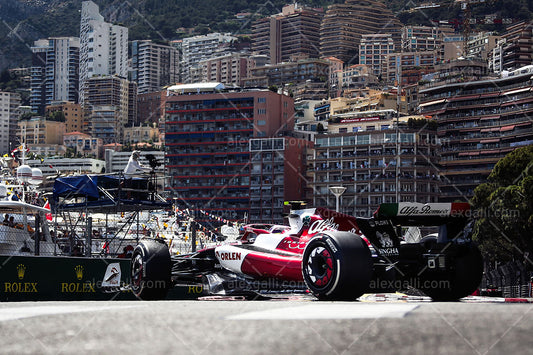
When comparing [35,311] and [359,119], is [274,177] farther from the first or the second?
[35,311]

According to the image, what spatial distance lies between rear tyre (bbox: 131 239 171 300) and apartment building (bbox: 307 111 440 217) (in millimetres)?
98595

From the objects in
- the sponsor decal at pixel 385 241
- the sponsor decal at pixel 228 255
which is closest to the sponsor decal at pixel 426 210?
the sponsor decal at pixel 385 241

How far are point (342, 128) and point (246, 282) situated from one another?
12532 centimetres

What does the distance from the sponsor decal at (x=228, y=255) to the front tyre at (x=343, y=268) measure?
2.63 metres

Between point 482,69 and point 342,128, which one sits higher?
point 482,69

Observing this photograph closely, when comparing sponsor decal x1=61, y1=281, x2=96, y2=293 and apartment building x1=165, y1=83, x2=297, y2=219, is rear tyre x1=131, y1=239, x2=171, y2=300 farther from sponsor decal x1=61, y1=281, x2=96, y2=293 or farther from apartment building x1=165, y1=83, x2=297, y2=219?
apartment building x1=165, y1=83, x2=297, y2=219

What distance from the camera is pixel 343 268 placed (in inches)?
225

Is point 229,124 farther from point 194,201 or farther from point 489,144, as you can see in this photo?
point 489,144

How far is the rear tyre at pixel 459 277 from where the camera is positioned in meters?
7.18

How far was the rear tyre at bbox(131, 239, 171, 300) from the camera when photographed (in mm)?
7770

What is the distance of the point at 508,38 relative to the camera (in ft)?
633

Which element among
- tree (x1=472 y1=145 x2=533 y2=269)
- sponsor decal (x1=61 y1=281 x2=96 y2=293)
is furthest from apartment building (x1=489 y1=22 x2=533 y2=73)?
sponsor decal (x1=61 y1=281 x2=96 y2=293)

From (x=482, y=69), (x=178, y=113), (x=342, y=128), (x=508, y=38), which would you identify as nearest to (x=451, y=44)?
(x=508, y=38)

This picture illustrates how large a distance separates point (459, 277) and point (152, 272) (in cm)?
306
